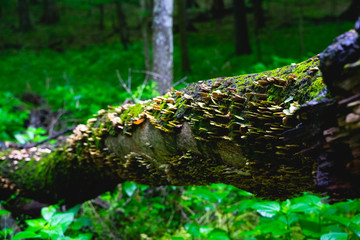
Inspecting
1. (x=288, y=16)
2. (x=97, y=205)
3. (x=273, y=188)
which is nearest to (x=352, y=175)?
(x=273, y=188)

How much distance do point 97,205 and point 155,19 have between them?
12.9 ft

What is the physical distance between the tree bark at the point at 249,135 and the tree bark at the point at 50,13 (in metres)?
30.6

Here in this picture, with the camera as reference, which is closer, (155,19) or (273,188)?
(273,188)

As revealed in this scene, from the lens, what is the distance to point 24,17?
26.8 meters

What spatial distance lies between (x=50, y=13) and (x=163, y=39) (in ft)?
91.0

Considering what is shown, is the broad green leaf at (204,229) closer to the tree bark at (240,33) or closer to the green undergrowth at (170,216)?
the green undergrowth at (170,216)

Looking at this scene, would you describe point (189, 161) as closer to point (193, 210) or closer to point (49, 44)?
point (193, 210)

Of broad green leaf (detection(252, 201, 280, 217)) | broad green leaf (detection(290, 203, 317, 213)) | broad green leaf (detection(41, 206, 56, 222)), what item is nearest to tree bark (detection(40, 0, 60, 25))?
broad green leaf (detection(41, 206, 56, 222))

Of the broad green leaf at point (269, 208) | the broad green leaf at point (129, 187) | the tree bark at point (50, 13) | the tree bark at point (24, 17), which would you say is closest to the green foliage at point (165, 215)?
the broad green leaf at point (129, 187)

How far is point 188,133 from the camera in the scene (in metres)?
1.61

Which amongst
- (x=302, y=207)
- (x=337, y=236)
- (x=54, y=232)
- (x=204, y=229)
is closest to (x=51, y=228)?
(x=54, y=232)

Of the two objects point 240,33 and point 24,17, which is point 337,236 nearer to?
point 240,33

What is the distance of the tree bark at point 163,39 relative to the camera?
19.4ft

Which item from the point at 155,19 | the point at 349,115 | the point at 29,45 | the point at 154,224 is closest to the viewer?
the point at 349,115
